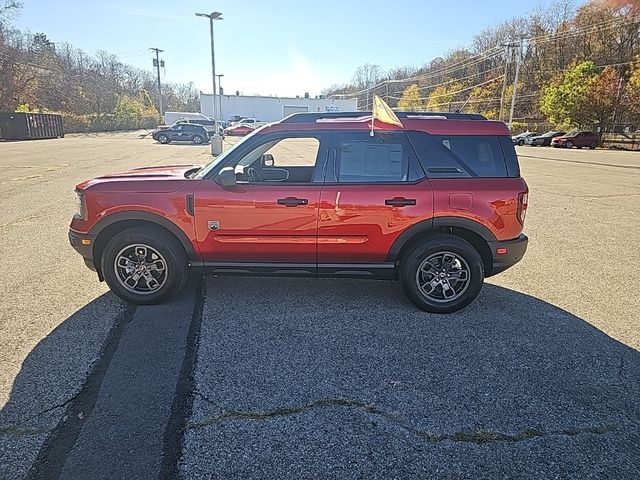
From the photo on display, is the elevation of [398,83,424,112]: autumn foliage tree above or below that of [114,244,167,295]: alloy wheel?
above

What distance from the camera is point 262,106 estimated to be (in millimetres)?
78500

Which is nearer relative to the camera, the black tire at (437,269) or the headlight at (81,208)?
the black tire at (437,269)

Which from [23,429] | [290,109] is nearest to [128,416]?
[23,429]

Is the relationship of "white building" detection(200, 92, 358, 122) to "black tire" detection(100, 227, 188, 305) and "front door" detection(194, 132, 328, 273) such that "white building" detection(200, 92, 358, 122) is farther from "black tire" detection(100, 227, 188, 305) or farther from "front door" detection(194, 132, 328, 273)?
"black tire" detection(100, 227, 188, 305)

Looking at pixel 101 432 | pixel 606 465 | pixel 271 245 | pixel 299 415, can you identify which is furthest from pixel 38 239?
pixel 606 465

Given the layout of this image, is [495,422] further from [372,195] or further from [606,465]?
[372,195]

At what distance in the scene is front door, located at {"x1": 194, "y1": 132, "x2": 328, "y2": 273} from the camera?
4094 mm

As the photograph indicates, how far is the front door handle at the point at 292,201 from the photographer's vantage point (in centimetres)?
408

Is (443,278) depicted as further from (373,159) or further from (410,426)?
(410,426)

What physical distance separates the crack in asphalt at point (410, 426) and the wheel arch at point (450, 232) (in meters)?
1.74

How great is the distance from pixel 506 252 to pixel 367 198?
4.77 ft

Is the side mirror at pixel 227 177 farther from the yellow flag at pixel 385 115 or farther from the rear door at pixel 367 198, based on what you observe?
the yellow flag at pixel 385 115

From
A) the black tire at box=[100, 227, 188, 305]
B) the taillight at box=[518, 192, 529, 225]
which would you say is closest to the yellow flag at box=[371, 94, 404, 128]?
the taillight at box=[518, 192, 529, 225]

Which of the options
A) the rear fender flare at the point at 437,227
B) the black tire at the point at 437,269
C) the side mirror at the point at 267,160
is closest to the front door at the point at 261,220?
the side mirror at the point at 267,160
